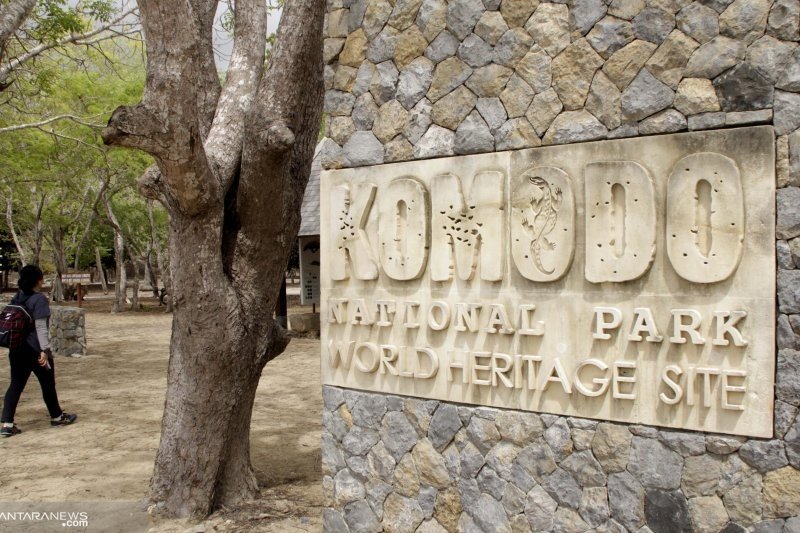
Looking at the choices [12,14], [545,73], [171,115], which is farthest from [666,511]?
[12,14]

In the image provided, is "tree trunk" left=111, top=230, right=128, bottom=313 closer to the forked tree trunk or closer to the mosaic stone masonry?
the forked tree trunk

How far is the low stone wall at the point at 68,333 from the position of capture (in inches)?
552

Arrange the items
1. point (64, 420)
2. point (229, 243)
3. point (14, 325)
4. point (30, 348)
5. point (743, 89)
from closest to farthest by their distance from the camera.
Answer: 1. point (743, 89)
2. point (229, 243)
3. point (14, 325)
4. point (30, 348)
5. point (64, 420)

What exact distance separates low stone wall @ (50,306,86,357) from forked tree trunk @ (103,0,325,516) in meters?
9.40

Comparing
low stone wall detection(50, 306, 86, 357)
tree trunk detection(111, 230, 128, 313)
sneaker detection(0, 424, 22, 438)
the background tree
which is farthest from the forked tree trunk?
tree trunk detection(111, 230, 128, 313)

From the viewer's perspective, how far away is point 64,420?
27.9 ft

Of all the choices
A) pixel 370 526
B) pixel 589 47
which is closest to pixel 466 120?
pixel 589 47

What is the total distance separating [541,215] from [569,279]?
0.37 meters

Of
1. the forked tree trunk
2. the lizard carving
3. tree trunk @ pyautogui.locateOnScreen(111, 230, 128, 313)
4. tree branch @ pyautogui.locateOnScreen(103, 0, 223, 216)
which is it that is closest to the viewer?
the lizard carving

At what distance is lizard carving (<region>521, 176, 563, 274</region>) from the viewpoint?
3.75m

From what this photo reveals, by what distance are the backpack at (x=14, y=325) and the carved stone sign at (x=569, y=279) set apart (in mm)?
4562

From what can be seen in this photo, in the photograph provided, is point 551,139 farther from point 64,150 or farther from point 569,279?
point 64,150

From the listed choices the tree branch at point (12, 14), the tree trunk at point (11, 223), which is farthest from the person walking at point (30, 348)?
the tree trunk at point (11, 223)

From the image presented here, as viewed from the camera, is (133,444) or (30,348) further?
(133,444)
